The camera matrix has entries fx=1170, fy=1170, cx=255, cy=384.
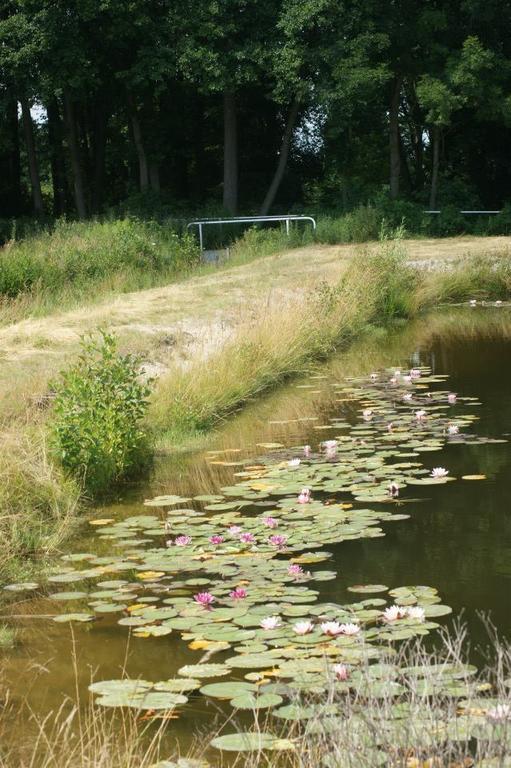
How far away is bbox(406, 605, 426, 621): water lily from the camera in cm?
483

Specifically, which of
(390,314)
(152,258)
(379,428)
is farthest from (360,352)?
(152,258)

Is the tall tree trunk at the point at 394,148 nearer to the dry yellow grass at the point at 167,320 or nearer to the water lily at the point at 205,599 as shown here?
the dry yellow grass at the point at 167,320

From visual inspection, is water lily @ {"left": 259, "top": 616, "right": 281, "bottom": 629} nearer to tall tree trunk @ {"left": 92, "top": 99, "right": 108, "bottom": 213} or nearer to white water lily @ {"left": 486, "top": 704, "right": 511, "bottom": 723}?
white water lily @ {"left": 486, "top": 704, "right": 511, "bottom": 723}

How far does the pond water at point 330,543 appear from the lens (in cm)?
482

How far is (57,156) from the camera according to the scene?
42938 mm

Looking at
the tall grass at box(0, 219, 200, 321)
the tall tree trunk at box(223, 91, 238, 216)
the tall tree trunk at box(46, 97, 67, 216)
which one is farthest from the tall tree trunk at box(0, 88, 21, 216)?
the tall grass at box(0, 219, 200, 321)

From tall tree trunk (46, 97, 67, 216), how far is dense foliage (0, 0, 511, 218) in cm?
9

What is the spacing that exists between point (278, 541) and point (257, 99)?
35702 mm

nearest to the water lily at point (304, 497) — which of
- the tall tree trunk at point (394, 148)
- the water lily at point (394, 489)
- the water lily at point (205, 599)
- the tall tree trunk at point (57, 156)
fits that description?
the water lily at point (394, 489)

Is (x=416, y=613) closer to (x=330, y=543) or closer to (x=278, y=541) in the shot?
(x=278, y=541)

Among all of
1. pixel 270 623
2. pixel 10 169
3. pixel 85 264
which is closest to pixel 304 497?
pixel 270 623

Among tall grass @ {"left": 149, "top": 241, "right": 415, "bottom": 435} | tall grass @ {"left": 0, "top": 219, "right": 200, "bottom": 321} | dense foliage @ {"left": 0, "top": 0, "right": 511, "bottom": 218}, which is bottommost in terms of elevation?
tall grass @ {"left": 149, "top": 241, "right": 415, "bottom": 435}

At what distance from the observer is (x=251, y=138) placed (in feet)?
136

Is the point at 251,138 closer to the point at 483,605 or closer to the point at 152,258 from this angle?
the point at 152,258
